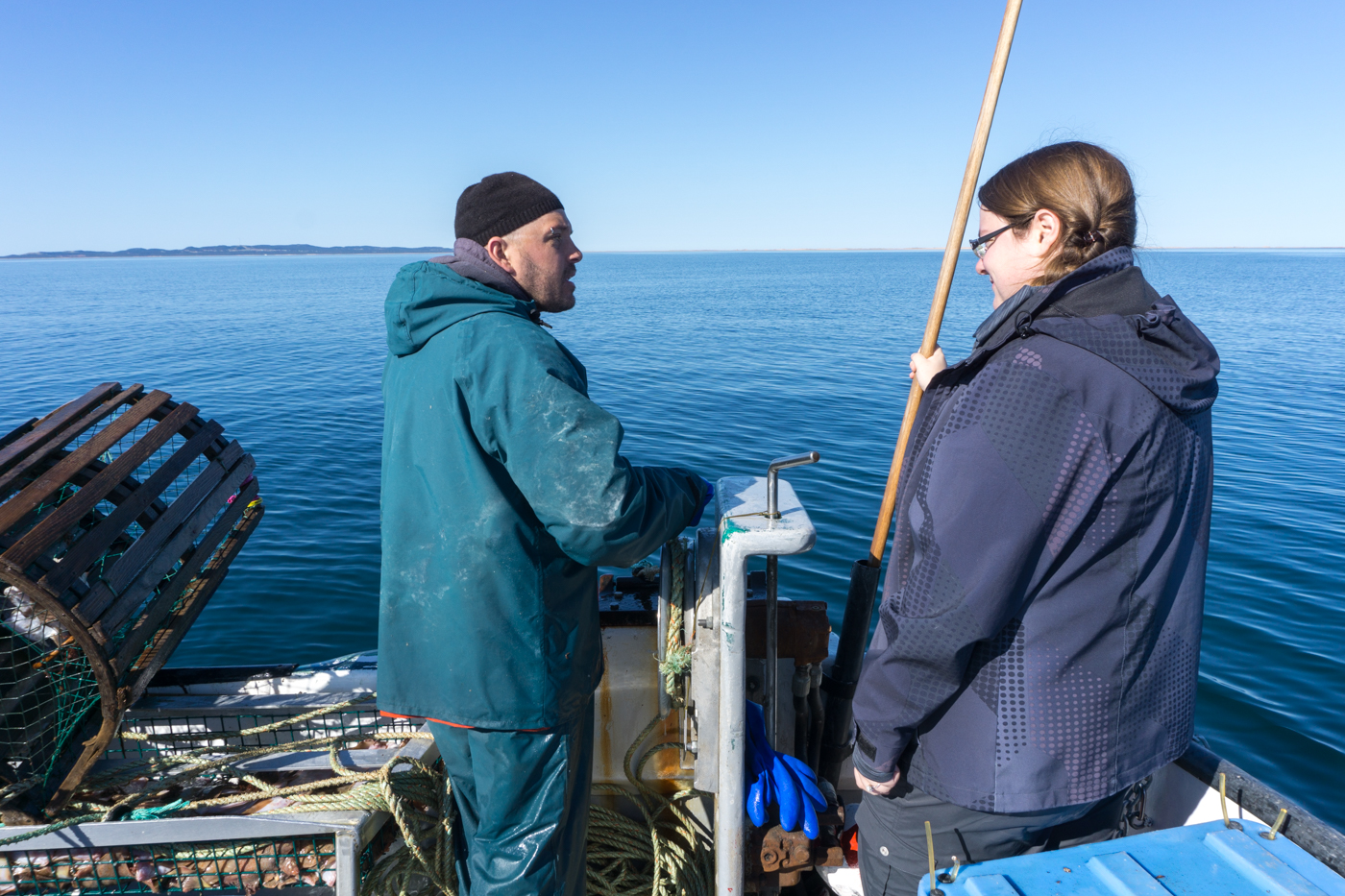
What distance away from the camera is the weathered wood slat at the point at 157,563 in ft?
8.12

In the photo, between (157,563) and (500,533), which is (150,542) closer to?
(157,563)

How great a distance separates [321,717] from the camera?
2908 millimetres

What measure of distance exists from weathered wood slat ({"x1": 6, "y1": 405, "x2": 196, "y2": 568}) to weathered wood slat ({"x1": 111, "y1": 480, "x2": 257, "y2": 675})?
0.41 metres

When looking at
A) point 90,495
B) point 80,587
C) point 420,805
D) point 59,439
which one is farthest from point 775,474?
point 59,439

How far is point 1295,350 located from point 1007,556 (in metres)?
29.1

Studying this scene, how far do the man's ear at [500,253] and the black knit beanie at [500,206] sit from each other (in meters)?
0.01

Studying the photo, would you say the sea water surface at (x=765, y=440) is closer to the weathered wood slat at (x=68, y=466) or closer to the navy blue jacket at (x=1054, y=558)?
the weathered wood slat at (x=68, y=466)

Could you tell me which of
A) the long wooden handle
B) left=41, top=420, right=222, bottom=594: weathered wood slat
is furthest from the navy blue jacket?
left=41, top=420, right=222, bottom=594: weathered wood slat

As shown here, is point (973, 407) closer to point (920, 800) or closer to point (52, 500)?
point (920, 800)

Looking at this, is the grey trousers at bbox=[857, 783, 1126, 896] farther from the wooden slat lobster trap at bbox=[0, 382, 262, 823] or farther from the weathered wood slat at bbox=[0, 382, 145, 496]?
the weathered wood slat at bbox=[0, 382, 145, 496]

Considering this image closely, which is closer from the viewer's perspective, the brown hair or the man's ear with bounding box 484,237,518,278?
the brown hair

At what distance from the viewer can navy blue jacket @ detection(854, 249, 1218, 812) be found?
1370mm

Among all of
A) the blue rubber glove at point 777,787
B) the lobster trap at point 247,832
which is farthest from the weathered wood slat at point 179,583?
the blue rubber glove at point 777,787

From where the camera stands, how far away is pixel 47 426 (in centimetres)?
296
